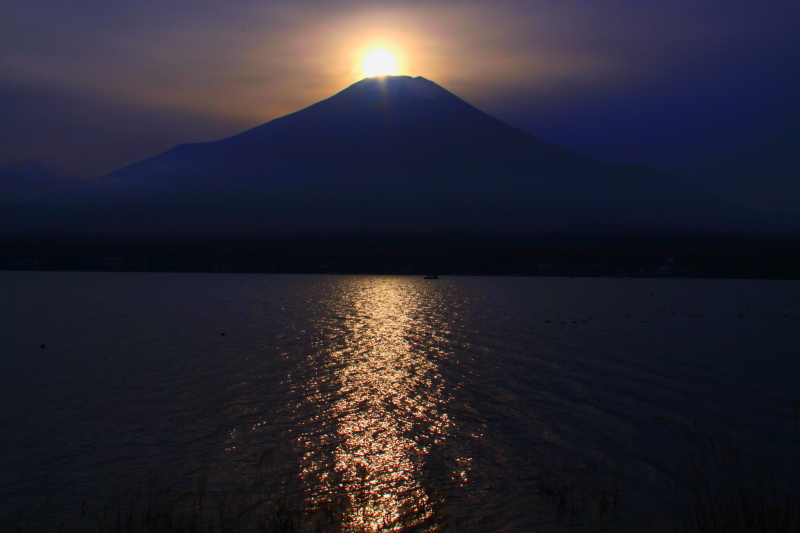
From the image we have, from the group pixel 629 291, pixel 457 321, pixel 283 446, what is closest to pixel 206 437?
pixel 283 446

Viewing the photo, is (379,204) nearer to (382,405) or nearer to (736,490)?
(382,405)

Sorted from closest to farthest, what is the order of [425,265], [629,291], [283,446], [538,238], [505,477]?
1. [505,477]
2. [283,446]
3. [629,291]
4. [425,265]
5. [538,238]

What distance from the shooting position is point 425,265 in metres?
85.4

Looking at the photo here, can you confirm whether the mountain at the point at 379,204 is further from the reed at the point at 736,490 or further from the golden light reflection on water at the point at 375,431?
the reed at the point at 736,490

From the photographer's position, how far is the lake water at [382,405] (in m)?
9.30

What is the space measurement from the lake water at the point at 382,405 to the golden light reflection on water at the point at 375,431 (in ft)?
0.16

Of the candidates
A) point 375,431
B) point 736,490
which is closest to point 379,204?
point 375,431

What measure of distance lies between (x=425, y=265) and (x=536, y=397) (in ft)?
232

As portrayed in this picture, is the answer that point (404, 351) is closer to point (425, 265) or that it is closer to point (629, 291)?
point (629, 291)

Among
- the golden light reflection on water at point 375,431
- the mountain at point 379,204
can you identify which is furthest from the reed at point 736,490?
the mountain at point 379,204

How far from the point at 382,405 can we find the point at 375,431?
1.91 m

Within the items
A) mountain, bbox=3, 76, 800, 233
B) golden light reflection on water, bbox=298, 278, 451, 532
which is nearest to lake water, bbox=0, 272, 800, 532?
golden light reflection on water, bbox=298, 278, 451, 532

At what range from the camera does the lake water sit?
30.5ft

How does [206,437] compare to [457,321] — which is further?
[457,321]
